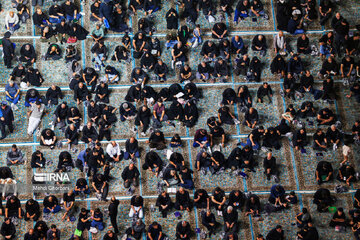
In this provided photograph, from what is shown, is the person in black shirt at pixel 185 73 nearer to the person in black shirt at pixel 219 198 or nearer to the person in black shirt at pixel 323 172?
the person in black shirt at pixel 219 198

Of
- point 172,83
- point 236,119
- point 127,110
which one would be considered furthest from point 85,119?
point 236,119

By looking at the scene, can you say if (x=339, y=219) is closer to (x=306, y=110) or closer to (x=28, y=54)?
(x=306, y=110)

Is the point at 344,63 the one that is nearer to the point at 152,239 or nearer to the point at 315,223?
the point at 315,223

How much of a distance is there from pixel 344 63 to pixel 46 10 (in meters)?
14.8

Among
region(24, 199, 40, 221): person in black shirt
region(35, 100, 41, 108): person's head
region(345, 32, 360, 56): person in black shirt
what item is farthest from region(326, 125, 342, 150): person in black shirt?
region(24, 199, 40, 221): person in black shirt

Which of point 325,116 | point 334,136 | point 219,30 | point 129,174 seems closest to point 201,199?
point 129,174

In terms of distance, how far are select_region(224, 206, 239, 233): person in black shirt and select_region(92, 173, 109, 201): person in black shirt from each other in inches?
210

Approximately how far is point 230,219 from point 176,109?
5774 mm

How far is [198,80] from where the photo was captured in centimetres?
3606

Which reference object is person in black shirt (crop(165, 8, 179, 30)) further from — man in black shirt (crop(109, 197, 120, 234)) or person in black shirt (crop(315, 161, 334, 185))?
person in black shirt (crop(315, 161, 334, 185))

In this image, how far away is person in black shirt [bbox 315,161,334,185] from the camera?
3384 cm

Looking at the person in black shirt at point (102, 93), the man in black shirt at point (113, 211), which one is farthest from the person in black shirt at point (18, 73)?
the man in black shirt at point (113, 211)

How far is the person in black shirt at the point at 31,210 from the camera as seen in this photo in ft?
105

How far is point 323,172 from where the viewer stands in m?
33.9
